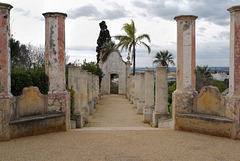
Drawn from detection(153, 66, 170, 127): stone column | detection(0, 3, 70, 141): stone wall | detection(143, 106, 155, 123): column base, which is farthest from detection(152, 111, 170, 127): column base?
detection(0, 3, 70, 141): stone wall

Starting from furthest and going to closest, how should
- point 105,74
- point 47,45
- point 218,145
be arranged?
point 105,74 < point 47,45 < point 218,145

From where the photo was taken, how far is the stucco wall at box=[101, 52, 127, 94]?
29.0 meters

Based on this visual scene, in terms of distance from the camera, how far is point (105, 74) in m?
29.2

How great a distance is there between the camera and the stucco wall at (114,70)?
1143 inches

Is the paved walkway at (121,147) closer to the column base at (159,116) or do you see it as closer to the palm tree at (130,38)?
the column base at (159,116)

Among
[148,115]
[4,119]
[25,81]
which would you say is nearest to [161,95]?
[148,115]

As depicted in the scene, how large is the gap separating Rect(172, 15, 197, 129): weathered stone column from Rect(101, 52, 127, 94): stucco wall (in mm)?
22685

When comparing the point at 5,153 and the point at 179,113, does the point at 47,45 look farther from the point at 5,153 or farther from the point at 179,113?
the point at 179,113

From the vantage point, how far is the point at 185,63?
6332mm

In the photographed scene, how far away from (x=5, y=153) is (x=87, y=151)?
1449 mm

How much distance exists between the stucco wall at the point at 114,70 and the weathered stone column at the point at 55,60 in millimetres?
22907

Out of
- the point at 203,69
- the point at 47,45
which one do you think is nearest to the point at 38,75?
the point at 47,45

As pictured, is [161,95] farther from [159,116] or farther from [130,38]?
[130,38]

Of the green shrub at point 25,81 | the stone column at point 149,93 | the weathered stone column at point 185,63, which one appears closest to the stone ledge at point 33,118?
the green shrub at point 25,81
